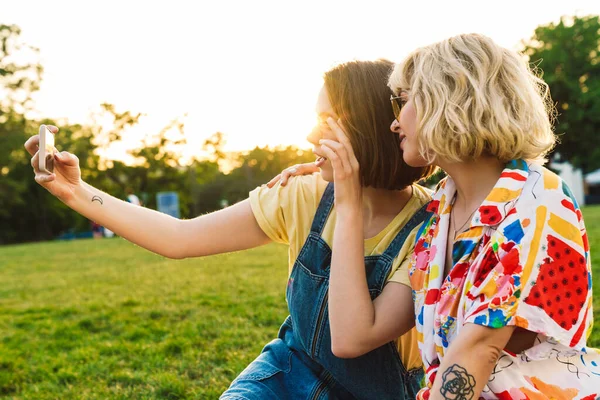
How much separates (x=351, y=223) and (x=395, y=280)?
26cm

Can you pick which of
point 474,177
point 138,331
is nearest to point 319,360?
point 474,177

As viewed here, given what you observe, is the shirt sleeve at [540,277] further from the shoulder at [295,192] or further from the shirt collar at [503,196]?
the shoulder at [295,192]

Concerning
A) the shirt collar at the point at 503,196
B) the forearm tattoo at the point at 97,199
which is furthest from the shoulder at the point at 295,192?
the shirt collar at the point at 503,196

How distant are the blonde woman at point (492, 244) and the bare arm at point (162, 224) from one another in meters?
0.63

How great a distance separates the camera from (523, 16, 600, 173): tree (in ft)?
116

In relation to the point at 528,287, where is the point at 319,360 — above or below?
below

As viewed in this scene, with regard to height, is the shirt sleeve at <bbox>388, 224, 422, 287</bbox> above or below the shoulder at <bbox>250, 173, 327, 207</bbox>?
below

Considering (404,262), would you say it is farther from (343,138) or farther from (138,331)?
(138,331)

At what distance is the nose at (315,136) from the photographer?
7.46 feet

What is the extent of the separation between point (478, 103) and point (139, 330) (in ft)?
14.1

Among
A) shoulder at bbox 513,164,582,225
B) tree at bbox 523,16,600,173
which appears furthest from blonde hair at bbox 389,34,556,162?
tree at bbox 523,16,600,173

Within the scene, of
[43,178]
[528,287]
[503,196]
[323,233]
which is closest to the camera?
[528,287]

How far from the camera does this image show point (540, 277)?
4.99ft

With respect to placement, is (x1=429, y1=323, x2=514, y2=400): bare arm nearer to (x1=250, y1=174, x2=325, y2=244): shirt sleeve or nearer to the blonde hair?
the blonde hair
